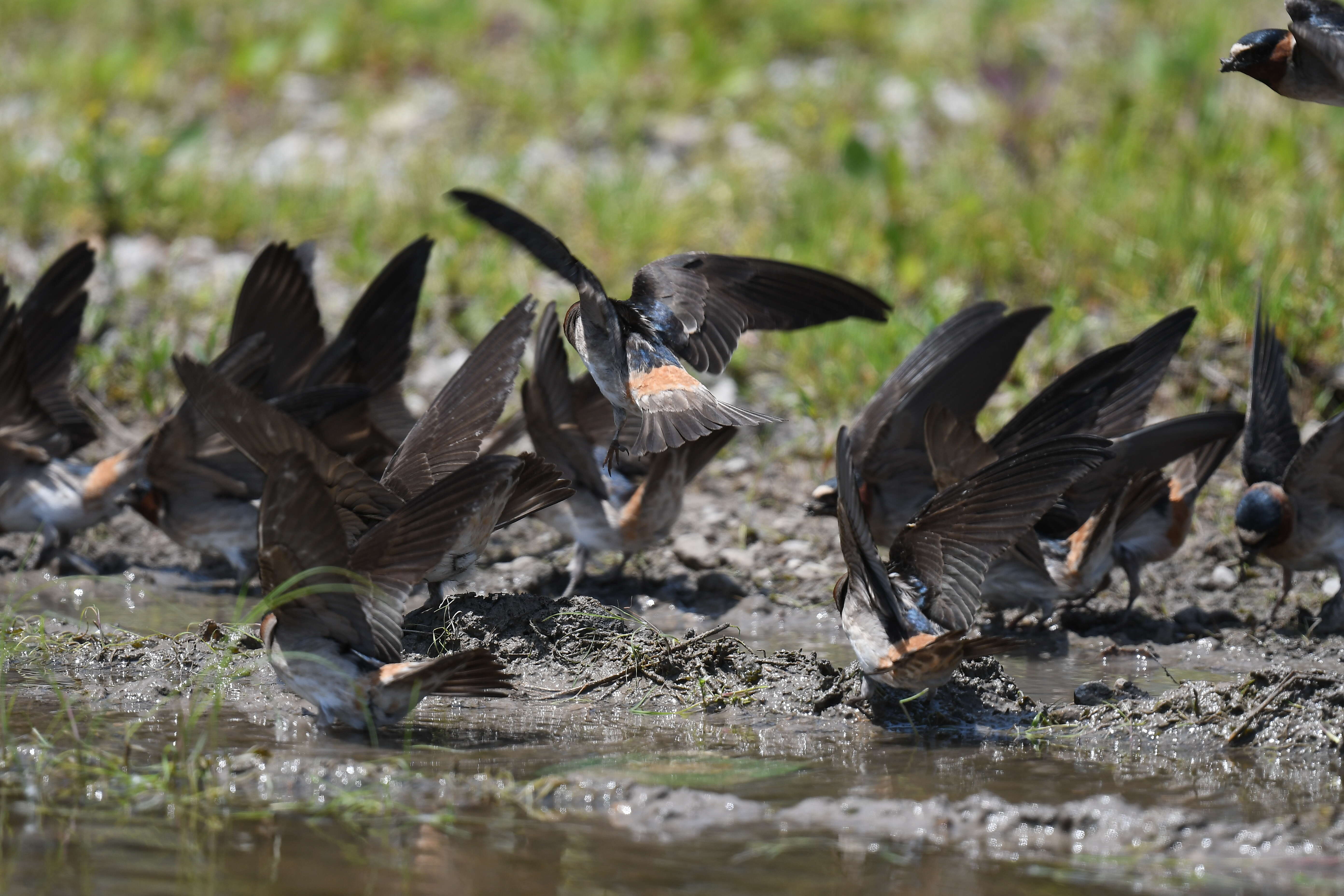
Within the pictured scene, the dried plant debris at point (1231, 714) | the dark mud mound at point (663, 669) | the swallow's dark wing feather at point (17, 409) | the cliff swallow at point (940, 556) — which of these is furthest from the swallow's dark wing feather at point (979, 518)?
the swallow's dark wing feather at point (17, 409)

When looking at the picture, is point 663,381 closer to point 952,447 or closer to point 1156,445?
point 952,447

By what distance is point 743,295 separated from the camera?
218 inches

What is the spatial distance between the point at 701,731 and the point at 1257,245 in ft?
15.7

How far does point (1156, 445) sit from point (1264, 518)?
456 millimetres

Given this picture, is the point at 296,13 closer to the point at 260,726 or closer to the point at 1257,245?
the point at 1257,245

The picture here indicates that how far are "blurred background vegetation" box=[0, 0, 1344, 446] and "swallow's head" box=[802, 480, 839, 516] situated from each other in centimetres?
106

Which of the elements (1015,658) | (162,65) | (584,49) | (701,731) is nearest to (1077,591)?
(1015,658)

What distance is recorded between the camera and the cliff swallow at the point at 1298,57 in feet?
14.6

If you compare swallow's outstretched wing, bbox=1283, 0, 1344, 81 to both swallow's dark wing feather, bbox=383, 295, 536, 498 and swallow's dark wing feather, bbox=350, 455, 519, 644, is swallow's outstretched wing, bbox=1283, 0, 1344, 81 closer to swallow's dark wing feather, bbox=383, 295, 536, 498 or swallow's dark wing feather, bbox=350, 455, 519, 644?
swallow's dark wing feather, bbox=383, 295, 536, 498

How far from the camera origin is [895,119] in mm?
9750

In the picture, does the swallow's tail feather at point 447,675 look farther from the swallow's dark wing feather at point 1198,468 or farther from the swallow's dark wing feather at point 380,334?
the swallow's dark wing feather at point 1198,468

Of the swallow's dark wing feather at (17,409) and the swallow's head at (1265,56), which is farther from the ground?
the swallow's head at (1265,56)

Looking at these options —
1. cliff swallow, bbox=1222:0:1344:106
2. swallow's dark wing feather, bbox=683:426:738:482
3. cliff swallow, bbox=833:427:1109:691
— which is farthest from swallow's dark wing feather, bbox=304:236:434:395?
cliff swallow, bbox=1222:0:1344:106

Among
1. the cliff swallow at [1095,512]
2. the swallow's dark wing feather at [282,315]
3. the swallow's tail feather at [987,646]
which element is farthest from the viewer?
the swallow's dark wing feather at [282,315]
